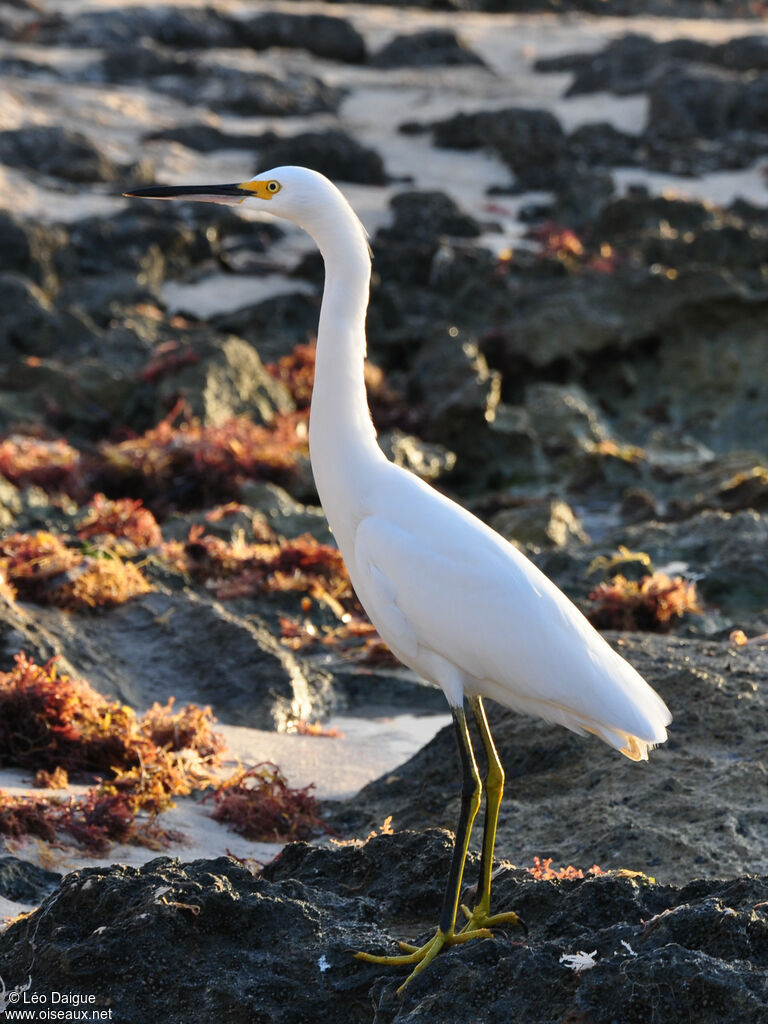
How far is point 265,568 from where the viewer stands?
30.2 feet

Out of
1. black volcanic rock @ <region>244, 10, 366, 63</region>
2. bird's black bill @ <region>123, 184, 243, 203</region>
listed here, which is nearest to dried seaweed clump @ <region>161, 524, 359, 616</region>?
bird's black bill @ <region>123, 184, 243, 203</region>

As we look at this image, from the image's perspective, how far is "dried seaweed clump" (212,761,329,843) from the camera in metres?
5.63

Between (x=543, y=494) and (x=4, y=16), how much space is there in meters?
20.3

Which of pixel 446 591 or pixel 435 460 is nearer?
pixel 446 591

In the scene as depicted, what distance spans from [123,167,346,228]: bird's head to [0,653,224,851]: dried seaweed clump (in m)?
2.30

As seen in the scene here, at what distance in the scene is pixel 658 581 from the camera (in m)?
8.34

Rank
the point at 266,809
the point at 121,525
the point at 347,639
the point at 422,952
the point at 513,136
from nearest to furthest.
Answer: the point at 422,952 < the point at 266,809 < the point at 347,639 < the point at 121,525 < the point at 513,136

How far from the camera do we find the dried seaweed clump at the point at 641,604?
8109 millimetres

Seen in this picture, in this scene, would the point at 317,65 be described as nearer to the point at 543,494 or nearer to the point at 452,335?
the point at 452,335

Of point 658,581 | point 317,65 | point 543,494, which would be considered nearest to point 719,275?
point 543,494

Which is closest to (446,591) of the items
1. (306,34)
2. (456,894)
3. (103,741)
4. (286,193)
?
(456,894)

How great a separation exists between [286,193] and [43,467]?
25.6 feet

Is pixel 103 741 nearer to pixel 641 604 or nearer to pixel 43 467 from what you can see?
pixel 641 604

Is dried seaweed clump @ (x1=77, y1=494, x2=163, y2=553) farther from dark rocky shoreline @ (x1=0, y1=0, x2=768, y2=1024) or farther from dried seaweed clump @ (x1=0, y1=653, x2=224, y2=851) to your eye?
dried seaweed clump @ (x1=0, y1=653, x2=224, y2=851)
